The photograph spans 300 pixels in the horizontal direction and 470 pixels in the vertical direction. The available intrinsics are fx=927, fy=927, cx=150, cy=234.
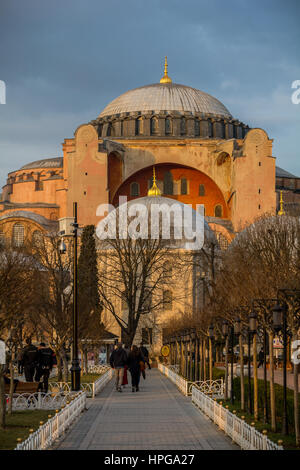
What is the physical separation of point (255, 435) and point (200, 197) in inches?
2201

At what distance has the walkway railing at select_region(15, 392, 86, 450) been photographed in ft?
33.0

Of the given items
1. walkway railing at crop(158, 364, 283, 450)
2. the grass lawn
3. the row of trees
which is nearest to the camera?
walkway railing at crop(158, 364, 283, 450)

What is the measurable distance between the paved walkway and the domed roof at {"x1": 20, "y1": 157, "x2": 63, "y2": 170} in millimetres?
60424

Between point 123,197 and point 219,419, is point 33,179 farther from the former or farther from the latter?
point 219,419

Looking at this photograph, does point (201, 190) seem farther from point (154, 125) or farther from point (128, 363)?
point (128, 363)

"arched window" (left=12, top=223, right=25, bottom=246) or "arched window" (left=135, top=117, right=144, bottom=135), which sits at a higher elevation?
"arched window" (left=135, top=117, right=144, bottom=135)

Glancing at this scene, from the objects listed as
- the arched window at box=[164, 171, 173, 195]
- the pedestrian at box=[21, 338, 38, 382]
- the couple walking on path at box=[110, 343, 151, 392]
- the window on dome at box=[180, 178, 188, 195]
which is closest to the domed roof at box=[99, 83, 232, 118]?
the arched window at box=[164, 171, 173, 195]

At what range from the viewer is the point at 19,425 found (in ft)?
44.9

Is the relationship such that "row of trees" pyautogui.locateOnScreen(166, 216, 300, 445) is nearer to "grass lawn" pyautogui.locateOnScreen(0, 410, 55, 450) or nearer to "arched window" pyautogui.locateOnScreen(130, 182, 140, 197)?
"grass lawn" pyautogui.locateOnScreen(0, 410, 55, 450)

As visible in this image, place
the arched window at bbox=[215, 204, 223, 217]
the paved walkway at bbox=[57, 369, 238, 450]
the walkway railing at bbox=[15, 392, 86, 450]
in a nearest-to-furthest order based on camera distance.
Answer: the walkway railing at bbox=[15, 392, 86, 450]
the paved walkway at bbox=[57, 369, 238, 450]
the arched window at bbox=[215, 204, 223, 217]

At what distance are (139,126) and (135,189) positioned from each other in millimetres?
5141

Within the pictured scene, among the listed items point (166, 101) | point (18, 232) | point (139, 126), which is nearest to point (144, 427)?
point (18, 232)

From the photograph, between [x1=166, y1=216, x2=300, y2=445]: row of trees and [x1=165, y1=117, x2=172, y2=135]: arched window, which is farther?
[x1=165, y1=117, x2=172, y2=135]: arched window

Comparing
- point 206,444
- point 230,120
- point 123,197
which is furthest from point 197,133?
point 206,444
